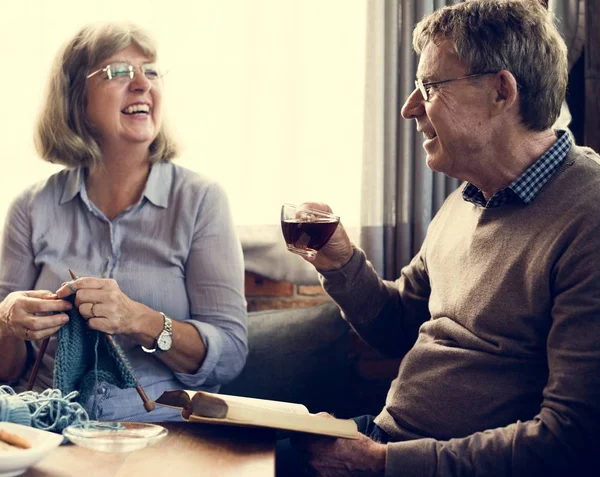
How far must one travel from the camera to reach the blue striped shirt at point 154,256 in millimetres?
1925

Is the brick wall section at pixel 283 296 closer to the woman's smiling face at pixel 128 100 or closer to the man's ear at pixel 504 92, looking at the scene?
the woman's smiling face at pixel 128 100

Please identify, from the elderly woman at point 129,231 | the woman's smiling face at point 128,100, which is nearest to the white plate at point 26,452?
the elderly woman at point 129,231

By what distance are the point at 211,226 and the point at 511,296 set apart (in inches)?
32.5

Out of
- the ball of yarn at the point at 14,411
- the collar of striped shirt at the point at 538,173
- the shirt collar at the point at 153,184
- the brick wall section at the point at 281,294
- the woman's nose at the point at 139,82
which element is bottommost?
the brick wall section at the point at 281,294

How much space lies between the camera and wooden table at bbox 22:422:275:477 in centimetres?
118

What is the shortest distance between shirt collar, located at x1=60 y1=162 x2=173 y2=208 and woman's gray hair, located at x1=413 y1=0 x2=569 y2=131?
0.85 m

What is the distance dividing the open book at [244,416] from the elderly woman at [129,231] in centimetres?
52

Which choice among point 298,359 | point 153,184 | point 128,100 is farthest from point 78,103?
point 298,359

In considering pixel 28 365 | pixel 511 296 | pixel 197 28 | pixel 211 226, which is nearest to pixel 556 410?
pixel 511 296

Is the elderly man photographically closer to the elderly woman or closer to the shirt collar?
the elderly woman

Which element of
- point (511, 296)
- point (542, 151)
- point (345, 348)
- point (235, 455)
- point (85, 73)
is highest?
point (85, 73)

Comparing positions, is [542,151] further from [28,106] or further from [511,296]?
[28,106]

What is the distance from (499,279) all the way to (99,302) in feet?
2.66

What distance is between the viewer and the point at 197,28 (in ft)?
8.02
